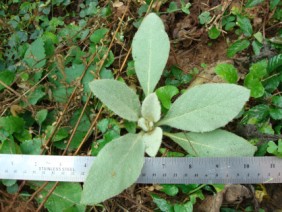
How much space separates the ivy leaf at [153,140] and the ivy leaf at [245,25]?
1.85 feet

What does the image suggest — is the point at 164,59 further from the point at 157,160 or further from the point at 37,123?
the point at 37,123

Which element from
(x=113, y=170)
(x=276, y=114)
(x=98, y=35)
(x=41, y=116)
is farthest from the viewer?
(x=98, y=35)

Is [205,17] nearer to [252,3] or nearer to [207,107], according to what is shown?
[252,3]

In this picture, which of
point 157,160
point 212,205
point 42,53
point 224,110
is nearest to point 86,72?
point 42,53

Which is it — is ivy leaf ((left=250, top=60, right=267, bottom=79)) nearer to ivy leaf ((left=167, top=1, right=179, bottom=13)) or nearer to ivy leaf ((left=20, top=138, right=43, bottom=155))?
ivy leaf ((left=167, top=1, right=179, bottom=13))

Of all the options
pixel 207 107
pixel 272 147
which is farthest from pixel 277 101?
pixel 207 107

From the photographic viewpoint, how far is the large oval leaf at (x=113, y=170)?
1.34 meters

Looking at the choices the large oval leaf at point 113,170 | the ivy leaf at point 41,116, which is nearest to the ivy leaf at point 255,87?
the large oval leaf at point 113,170

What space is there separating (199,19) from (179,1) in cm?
13

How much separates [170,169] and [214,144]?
0.19 metres

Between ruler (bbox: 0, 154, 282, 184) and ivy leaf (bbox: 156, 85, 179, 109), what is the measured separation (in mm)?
218

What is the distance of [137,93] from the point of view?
1.65 m

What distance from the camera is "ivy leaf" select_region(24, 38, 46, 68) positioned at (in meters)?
1.68

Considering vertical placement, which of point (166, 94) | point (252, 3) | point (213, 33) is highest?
point (252, 3)
